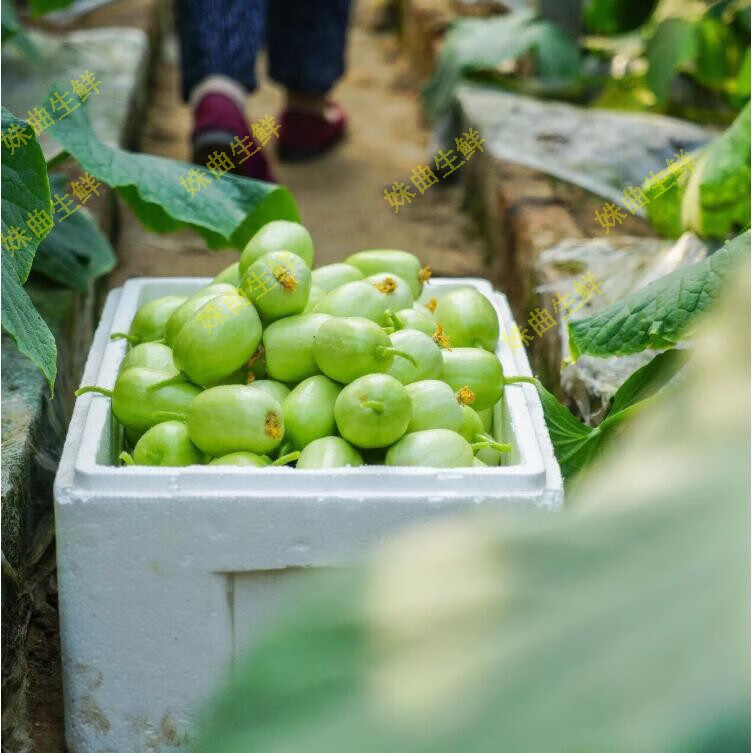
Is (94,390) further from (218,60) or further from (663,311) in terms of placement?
(218,60)

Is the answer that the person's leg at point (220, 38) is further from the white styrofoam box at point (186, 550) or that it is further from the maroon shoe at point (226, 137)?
the white styrofoam box at point (186, 550)

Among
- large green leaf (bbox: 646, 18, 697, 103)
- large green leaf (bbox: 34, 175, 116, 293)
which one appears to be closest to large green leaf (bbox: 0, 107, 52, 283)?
large green leaf (bbox: 34, 175, 116, 293)

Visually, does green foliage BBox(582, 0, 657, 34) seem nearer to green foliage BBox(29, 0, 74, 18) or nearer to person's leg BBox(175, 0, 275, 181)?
person's leg BBox(175, 0, 275, 181)

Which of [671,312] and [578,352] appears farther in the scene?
[578,352]

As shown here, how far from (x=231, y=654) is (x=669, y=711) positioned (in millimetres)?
Result: 894

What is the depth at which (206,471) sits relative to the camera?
103 cm

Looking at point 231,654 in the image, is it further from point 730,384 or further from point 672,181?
point 672,181

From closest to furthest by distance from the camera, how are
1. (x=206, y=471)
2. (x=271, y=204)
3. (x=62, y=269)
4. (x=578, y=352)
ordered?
(x=206, y=471) → (x=578, y=352) → (x=271, y=204) → (x=62, y=269)

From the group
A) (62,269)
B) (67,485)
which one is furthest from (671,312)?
(62,269)

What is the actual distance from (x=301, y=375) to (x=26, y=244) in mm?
311

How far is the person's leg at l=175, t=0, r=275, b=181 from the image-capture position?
2545 mm

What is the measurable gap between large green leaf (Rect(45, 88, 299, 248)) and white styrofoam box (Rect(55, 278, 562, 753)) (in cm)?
39

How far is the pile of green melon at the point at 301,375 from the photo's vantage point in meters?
1.11

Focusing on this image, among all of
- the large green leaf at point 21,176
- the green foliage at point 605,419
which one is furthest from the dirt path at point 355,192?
the green foliage at point 605,419
